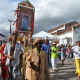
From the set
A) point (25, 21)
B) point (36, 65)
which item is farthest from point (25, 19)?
point (36, 65)

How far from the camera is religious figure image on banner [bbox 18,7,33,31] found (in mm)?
6379

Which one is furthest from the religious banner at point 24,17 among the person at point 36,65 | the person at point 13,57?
the person at point 36,65

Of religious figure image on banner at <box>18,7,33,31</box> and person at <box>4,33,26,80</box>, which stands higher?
religious figure image on banner at <box>18,7,33,31</box>

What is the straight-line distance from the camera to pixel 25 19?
6.40 metres

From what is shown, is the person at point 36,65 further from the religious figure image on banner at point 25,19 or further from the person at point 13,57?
the religious figure image on banner at point 25,19

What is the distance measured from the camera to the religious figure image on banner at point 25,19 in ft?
20.9

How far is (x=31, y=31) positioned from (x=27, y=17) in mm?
831

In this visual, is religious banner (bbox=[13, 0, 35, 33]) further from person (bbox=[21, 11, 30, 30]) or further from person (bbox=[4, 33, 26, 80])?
person (bbox=[4, 33, 26, 80])

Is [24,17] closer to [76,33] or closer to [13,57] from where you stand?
[13,57]

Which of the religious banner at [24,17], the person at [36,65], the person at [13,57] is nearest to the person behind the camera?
the person at [36,65]

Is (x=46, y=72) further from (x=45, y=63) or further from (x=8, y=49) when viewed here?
(x=8, y=49)

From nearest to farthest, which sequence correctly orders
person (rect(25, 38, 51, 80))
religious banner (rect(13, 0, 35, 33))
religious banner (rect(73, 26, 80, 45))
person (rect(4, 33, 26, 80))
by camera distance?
person (rect(25, 38, 51, 80))
person (rect(4, 33, 26, 80))
religious banner (rect(13, 0, 35, 33))
religious banner (rect(73, 26, 80, 45))

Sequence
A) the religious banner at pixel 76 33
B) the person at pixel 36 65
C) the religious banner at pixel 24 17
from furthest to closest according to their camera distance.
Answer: the religious banner at pixel 76 33, the religious banner at pixel 24 17, the person at pixel 36 65

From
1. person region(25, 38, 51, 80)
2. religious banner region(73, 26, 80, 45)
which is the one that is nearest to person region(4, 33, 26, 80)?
person region(25, 38, 51, 80)
